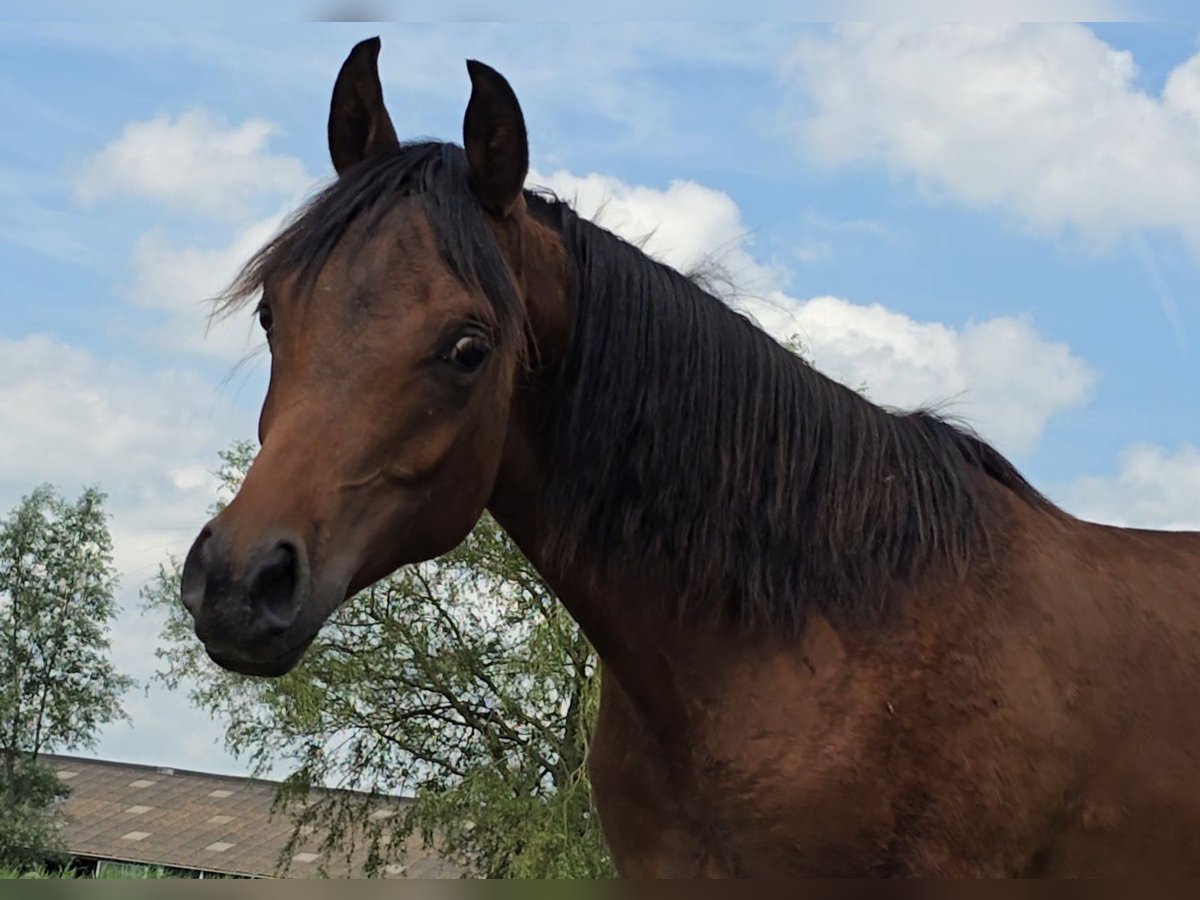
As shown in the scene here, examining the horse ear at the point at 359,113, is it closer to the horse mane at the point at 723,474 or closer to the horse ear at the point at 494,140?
the horse ear at the point at 494,140

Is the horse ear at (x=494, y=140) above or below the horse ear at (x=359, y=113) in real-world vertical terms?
below

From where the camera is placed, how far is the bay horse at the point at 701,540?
3074 millimetres

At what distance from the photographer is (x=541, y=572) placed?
11.8 feet

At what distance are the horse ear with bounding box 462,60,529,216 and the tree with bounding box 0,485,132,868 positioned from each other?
3495 cm

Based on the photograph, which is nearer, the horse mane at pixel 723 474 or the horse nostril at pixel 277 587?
the horse nostril at pixel 277 587

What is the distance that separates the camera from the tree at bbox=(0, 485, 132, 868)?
115 ft

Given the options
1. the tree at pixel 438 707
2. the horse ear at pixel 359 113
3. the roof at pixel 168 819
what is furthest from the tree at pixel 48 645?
the horse ear at pixel 359 113

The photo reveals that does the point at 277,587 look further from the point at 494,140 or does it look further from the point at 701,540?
the point at 494,140

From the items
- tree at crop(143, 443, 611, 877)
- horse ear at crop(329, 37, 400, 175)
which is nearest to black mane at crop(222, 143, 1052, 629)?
horse ear at crop(329, 37, 400, 175)

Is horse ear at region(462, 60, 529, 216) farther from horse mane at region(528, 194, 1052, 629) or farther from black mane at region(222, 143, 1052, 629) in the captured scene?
horse mane at region(528, 194, 1052, 629)

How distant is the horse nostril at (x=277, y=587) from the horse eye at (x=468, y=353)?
68 centimetres

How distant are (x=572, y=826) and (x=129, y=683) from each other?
20186 mm

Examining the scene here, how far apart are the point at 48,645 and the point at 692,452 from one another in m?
35.9

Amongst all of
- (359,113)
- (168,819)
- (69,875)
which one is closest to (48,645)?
(168,819)
